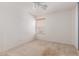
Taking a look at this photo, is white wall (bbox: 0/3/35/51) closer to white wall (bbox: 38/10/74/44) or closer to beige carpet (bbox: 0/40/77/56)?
beige carpet (bbox: 0/40/77/56)

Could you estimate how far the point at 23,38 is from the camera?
1262 mm

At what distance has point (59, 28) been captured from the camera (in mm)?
1275

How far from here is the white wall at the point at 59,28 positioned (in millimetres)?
1246

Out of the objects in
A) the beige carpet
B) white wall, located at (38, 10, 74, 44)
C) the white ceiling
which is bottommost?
the beige carpet

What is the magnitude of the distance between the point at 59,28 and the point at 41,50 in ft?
1.30

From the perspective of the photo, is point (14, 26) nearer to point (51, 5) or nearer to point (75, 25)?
point (51, 5)

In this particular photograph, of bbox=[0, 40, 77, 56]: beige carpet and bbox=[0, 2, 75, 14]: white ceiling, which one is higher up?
bbox=[0, 2, 75, 14]: white ceiling

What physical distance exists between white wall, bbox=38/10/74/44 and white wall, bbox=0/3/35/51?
21 cm

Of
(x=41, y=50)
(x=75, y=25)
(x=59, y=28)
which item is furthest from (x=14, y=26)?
(x=75, y=25)

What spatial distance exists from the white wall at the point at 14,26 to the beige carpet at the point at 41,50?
8 centimetres

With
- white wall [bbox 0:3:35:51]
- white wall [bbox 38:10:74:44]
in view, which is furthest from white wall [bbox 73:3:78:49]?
white wall [bbox 0:3:35:51]

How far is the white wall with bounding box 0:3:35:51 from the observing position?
122 centimetres

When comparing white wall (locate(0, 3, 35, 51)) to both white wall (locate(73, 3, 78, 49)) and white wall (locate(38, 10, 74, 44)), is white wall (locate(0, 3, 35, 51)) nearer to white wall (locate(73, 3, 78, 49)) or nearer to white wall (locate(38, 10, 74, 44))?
white wall (locate(38, 10, 74, 44))

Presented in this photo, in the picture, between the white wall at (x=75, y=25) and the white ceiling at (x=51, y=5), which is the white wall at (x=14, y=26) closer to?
the white ceiling at (x=51, y=5)
